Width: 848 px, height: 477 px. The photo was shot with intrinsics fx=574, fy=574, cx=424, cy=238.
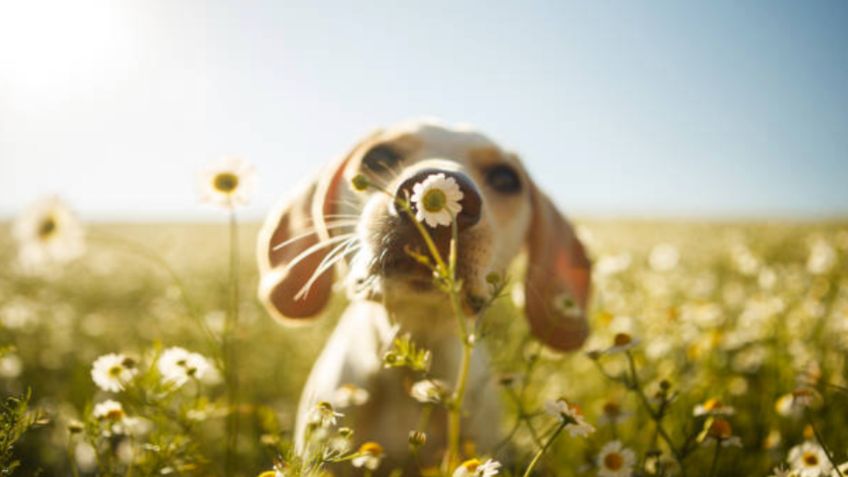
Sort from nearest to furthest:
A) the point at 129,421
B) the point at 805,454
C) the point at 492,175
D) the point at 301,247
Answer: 1. the point at 129,421
2. the point at 805,454
3. the point at 301,247
4. the point at 492,175

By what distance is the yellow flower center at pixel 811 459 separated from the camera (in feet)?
5.02

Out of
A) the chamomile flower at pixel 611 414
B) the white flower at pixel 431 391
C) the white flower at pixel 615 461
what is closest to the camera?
the white flower at pixel 431 391

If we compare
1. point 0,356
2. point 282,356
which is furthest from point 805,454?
point 282,356

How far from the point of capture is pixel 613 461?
5.03ft

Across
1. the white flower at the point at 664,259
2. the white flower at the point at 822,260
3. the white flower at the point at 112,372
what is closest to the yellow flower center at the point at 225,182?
the white flower at the point at 112,372

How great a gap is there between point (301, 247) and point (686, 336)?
1.80 meters

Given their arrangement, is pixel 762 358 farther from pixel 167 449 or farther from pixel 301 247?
pixel 167 449

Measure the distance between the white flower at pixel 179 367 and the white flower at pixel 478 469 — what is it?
2.22 ft

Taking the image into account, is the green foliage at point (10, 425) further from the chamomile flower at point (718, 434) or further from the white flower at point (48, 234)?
the chamomile flower at point (718, 434)

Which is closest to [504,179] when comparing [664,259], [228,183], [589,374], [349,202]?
[349,202]

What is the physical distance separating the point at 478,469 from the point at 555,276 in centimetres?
140

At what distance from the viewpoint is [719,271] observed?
6.35 meters

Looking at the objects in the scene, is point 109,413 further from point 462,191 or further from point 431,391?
point 462,191

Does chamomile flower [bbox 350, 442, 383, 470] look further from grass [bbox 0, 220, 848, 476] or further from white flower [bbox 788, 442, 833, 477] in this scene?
white flower [bbox 788, 442, 833, 477]
